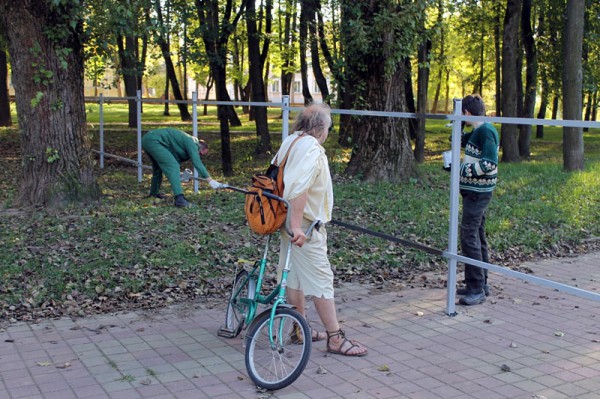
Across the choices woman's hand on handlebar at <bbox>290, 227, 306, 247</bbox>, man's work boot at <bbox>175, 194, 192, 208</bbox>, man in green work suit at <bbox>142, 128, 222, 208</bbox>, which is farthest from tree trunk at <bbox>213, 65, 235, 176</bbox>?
woman's hand on handlebar at <bbox>290, 227, 306, 247</bbox>

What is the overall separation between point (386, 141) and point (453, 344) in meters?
8.41

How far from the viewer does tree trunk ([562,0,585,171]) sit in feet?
53.0

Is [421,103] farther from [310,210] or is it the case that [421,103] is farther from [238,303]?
[310,210]

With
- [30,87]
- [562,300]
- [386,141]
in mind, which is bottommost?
[562,300]

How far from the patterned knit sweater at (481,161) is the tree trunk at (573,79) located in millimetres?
10613

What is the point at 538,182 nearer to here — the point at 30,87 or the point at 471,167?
the point at 471,167

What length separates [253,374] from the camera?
4.72 metres

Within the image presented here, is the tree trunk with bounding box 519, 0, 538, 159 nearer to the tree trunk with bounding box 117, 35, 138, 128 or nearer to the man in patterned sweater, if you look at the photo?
the tree trunk with bounding box 117, 35, 138, 128

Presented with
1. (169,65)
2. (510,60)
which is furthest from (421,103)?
(169,65)

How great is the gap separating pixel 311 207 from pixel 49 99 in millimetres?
6657

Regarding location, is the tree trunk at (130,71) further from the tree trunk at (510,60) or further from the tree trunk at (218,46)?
the tree trunk at (510,60)

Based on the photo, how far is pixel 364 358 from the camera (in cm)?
532

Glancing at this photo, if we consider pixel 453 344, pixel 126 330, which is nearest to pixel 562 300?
pixel 453 344

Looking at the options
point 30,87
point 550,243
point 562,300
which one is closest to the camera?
point 562,300
